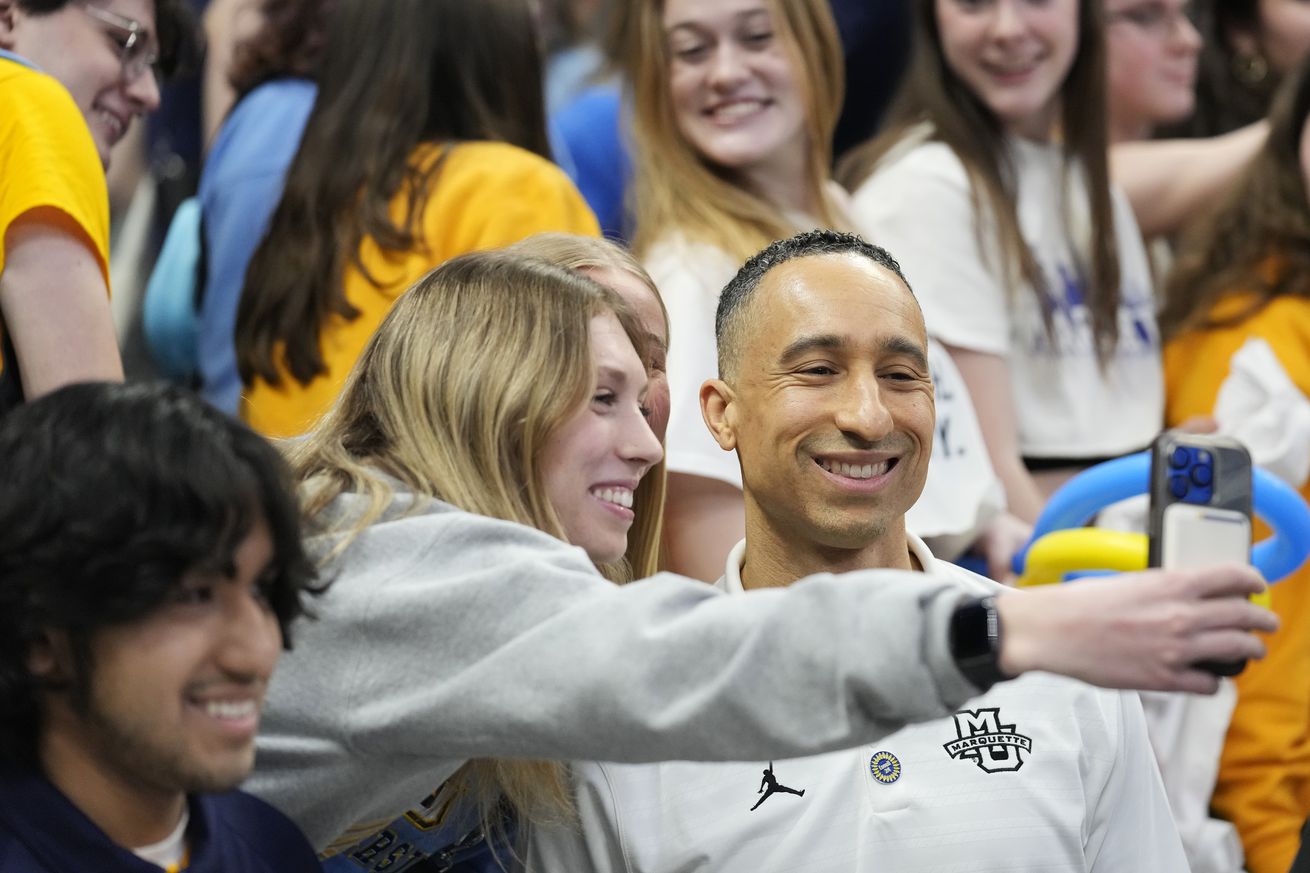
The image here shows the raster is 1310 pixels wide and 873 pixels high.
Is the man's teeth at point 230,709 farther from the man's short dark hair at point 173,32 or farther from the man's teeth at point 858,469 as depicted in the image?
the man's short dark hair at point 173,32

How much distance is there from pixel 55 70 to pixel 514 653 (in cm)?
146

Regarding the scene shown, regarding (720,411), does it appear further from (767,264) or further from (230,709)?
(230,709)

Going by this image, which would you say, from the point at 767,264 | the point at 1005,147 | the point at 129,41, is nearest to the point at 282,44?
the point at 129,41

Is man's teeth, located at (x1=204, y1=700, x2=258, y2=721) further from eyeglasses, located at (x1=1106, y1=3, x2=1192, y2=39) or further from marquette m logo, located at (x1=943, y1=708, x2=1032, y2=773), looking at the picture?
eyeglasses, located at (x1=1106, y1=3, x2=1192, y2=39)

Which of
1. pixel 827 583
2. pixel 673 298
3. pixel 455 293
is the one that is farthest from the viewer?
pixel 673 298

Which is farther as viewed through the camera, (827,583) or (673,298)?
(673,298)

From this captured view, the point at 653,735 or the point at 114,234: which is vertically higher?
the point at 653,735

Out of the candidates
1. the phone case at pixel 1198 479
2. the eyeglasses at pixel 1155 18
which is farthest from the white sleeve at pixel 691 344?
the eyeglasses at pixel 1155 18

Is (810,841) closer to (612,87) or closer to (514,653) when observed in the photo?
(514,653)

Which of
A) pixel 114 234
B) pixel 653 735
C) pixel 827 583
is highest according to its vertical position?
pixel 827 583

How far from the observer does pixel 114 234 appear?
489cm

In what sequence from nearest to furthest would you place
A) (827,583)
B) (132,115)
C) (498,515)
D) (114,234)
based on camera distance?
1. (827,583)
2. (498,515)
3. (132,115)
4. (114,234)

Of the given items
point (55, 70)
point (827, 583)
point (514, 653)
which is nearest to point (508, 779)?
point (514, 653)

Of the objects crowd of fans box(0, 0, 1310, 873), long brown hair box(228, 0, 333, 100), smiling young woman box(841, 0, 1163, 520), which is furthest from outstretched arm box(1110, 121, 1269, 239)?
long brown hair box(228, 0, 333, 100)
